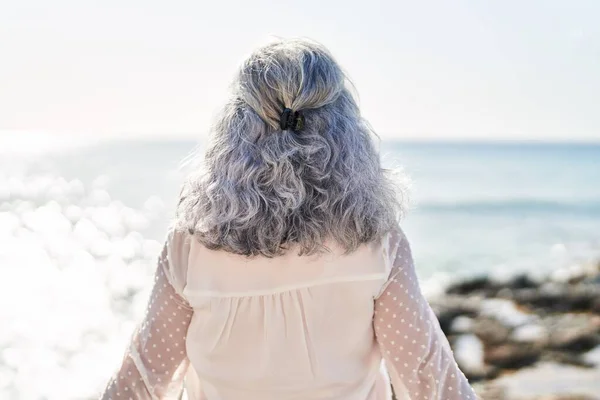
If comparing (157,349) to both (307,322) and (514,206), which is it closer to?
(307,322)

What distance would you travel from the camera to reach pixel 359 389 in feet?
4.96

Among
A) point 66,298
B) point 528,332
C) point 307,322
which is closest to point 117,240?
point 66,298

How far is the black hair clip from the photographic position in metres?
1.39

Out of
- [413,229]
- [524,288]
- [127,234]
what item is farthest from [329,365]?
[413,229]

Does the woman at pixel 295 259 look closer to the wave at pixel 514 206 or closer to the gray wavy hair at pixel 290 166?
the gray wavy hair at pixel 290 166

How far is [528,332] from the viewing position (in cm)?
562

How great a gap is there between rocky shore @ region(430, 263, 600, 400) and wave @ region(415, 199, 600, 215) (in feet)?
27.4

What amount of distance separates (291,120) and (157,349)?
574 millimetres

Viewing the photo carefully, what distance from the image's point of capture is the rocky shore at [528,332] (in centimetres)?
449

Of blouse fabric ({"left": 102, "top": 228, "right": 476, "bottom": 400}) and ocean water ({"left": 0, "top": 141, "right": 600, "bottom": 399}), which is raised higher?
blouse fabric ({"left": 102, "top": 228, "right": 476, "bottom": 400})

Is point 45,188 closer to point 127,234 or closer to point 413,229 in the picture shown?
point 127,234

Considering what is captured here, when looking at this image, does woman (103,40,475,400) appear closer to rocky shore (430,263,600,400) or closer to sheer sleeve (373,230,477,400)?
sheer sleeve (373,230,477,400)

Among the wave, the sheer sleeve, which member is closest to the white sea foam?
the sheer sleeve

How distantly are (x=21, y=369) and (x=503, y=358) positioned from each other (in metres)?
3.16
